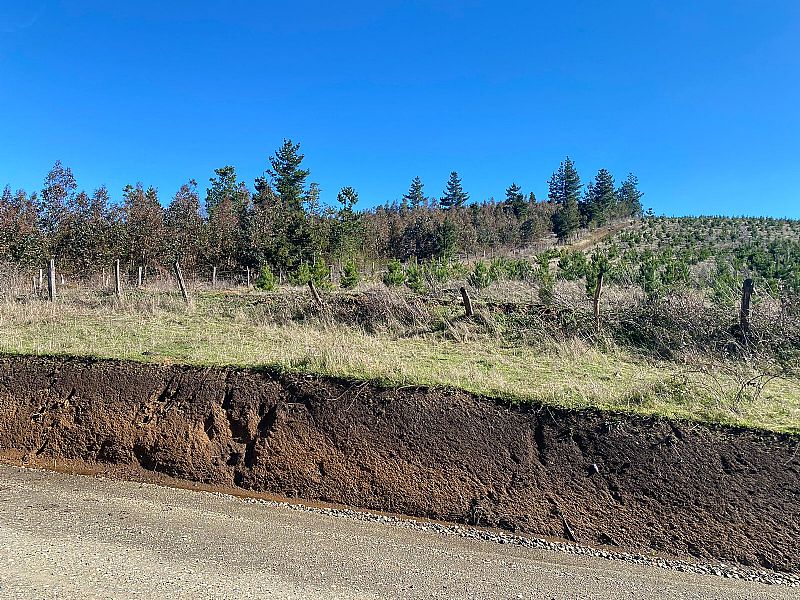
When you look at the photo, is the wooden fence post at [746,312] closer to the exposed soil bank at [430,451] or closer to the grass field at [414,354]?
the grass field at [414,354]

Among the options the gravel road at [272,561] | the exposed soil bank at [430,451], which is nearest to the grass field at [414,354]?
the exposed soil bank at [430,451]

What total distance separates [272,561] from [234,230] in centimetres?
2740

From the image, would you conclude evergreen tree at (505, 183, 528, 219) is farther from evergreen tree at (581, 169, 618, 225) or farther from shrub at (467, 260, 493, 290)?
shrub at (467, 260, 493, 290)

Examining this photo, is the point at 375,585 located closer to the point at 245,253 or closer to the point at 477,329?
the point at 477,329

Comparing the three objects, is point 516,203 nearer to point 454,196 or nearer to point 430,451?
point 454,196

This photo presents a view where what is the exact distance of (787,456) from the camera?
14.6 feet

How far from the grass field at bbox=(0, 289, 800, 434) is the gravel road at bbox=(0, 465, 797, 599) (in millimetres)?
1795

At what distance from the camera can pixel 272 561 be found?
387 centimetres

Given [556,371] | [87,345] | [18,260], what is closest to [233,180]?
[18,260]

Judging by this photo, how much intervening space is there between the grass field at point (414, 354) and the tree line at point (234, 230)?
520 inches

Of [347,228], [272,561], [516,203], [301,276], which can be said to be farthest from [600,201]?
[272,561]

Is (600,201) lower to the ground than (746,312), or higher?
higher

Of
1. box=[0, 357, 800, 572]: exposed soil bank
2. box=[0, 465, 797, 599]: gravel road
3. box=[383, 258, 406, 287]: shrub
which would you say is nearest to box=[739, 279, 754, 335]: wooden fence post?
box=[0, 357, 800, 572]: exposed soil bank

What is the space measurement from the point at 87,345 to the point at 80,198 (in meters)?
23.9
